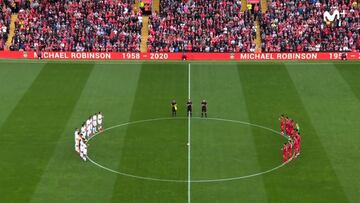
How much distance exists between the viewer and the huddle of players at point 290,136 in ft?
155

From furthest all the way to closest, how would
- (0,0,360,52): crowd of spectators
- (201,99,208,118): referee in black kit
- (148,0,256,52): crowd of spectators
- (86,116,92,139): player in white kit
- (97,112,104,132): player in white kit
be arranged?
(148,0,256,52): crowd of spectators
(0,0,360,52): crowd of spectators
(201,99,208,118): referee in black kit
(97,112,104,132): player in white kit
(86,116,92,139): player in white kit

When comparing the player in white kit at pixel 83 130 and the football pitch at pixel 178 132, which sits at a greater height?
the player in white kit at pixel 83 130

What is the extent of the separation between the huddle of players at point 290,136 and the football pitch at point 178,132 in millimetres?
610

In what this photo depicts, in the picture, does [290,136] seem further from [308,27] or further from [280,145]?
[308,27]

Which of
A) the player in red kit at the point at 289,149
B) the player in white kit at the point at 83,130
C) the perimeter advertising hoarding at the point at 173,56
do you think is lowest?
the perimeter advertising hoarding at the point at 173,56

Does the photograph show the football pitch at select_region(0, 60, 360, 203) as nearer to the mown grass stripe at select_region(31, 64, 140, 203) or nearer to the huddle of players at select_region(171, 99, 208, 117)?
the mown grass stripe at select_region(31, 64, 140, 203)

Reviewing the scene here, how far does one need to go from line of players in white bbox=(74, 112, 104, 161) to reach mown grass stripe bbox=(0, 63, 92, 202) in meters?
1.89

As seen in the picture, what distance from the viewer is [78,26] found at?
78875 millimetres

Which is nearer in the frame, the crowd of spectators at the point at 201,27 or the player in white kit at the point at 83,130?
the player in white kit at the point at 83,130

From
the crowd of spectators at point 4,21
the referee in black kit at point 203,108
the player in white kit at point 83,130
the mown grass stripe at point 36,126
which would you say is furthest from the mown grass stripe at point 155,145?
the crowd of spectators at point 4,21

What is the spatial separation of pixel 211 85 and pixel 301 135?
14959 mm

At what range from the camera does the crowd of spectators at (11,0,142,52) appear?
7644 centimetres

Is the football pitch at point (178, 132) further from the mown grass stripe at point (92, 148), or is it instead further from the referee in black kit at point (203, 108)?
the referee in black kit at point (203, 108)

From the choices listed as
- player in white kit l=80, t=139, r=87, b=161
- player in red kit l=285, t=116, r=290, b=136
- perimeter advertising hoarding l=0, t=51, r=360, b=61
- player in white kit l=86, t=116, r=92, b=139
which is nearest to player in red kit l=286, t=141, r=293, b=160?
player in red kit l=285, t=116, r=290, b=136
